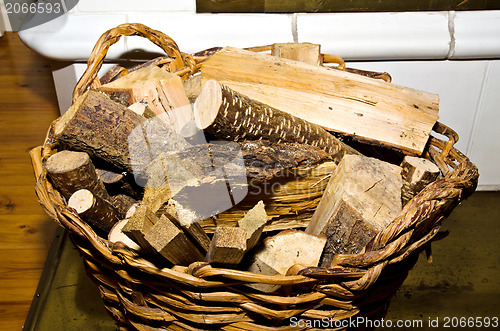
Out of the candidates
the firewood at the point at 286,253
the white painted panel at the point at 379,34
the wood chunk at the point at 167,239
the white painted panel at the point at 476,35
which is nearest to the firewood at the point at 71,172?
the wood chunk at the point at 167,239

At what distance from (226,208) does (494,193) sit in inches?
47.8

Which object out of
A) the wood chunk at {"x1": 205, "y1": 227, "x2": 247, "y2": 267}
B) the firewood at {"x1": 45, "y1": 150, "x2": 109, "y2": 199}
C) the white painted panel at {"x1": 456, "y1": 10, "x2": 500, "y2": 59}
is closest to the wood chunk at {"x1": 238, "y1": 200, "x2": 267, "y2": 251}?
the wood chunk at {"x1": 205, "y1": 227, "x2": 247, "y2": 267}

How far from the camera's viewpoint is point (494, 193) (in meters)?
1.68

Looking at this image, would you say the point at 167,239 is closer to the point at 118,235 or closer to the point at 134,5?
the point at 118,235

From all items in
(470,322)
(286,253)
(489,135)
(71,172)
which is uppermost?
(71,172)

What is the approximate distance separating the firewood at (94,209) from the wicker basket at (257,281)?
36 millimetres

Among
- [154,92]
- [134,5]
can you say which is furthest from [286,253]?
[134,5]

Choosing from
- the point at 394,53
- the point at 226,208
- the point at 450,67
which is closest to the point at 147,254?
the point at 226,208

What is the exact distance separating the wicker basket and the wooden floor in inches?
22.0

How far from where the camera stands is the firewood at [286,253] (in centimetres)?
81

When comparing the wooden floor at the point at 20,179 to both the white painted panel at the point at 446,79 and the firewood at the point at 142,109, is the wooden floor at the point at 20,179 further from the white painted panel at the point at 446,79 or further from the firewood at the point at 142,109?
the white painted panel at the point at 446,79

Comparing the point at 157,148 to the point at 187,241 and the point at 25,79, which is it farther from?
the point at 25,79

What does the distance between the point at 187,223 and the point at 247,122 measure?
0.26 m

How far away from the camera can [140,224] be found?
0.69 m
